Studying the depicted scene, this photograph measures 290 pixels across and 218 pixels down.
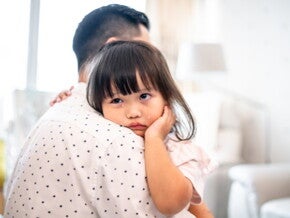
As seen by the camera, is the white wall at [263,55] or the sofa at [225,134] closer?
the sofa at [225,134]

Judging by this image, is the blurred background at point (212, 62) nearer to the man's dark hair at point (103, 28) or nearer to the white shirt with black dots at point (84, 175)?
the man's dark hair at point (103, 28)

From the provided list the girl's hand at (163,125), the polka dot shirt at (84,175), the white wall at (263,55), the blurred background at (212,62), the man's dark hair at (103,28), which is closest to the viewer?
the polka dot shirt at (84,175)

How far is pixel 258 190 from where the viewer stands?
2312 millimetres

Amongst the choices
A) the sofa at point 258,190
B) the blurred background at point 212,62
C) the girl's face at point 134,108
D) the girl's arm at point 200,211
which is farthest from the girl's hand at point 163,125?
the blurred background at point 212,62

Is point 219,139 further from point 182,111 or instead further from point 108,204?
point 108,204

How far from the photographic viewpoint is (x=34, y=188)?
2.14 ft

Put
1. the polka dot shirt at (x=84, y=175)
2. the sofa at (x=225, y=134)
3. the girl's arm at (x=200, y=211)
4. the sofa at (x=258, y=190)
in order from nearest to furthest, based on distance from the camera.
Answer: the polka dot shirt at (x=84, y=175)
the girl's arm at (x=200, y=211)
the sofa at (x=258, y=190)
the sofa at (x=225, y=134)

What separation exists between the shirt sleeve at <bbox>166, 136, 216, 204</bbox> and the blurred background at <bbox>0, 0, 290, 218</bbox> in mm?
1736

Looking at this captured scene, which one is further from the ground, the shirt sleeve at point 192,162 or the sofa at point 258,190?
the shirt sleeve at point 192,162

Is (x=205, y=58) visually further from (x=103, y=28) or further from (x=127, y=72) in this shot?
(x=127, y=72)

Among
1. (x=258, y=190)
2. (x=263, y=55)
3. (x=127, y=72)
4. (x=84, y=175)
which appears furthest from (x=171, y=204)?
(x=263, y=55)

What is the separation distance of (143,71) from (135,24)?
465 mm

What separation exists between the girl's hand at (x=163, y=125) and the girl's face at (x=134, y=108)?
2cm

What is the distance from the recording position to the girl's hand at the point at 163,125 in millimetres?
725
